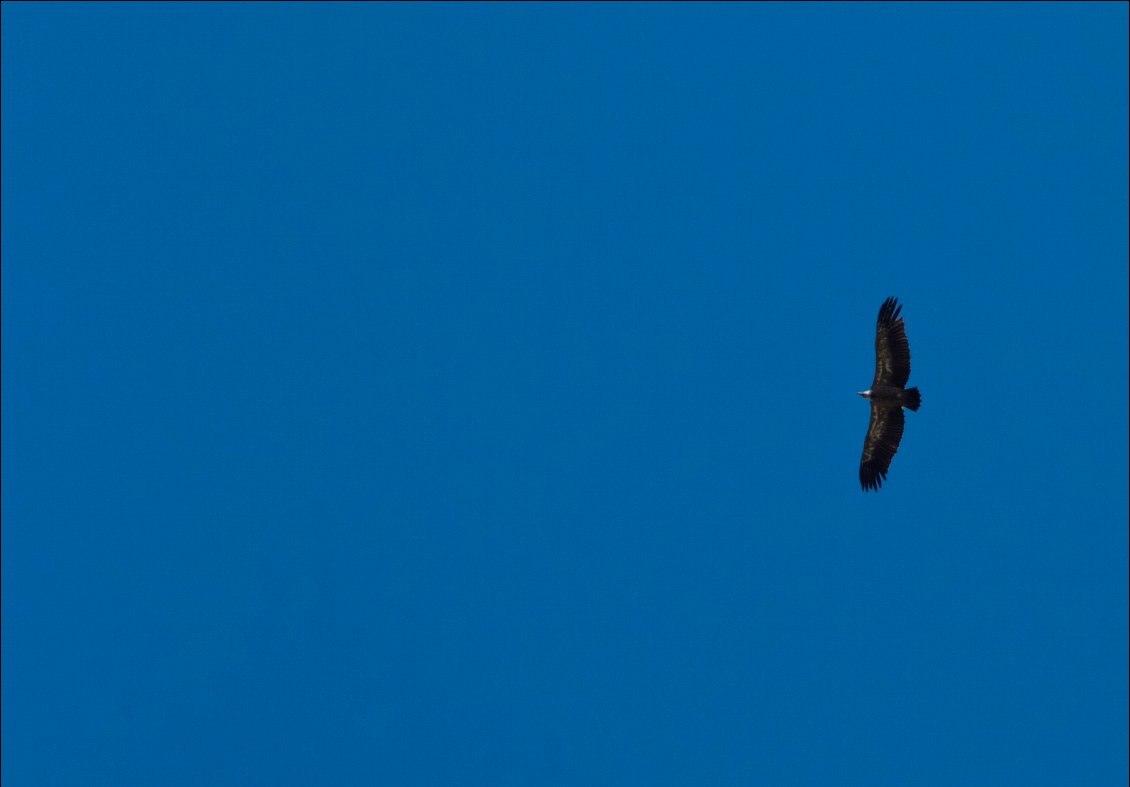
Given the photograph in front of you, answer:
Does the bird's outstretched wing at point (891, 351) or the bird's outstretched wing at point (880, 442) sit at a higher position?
the bird's outstretched wing at point (891, 351)

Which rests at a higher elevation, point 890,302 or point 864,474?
point 890,302

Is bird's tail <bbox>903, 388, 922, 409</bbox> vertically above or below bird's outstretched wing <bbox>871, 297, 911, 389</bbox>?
below

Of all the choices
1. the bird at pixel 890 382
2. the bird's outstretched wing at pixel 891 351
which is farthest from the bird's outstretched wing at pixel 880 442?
the bird's outstretched wing at pixel 891 351

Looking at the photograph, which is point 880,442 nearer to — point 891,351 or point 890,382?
point 890,382

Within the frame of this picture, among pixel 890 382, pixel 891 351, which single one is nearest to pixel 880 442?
pixel 890 382

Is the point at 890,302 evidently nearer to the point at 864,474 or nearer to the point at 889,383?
the point at 889,383

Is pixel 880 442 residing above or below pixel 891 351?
below

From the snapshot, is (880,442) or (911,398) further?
(880,442)

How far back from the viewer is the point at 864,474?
84.7 feet

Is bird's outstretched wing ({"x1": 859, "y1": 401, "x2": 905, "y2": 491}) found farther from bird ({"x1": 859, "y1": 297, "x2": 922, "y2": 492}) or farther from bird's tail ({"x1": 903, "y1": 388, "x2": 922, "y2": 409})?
bird's tail ({"x1": 903, "y1": 388, "x2": 922, "y2": 409})

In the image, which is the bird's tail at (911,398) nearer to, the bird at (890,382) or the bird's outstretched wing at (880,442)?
the bird at (890,382)

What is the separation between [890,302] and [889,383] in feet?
6.23

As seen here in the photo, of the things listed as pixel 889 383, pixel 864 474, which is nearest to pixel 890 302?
pixel 889 383

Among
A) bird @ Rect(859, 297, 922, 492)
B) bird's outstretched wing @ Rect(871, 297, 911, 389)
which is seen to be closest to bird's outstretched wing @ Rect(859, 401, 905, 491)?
bird @ Rect(859, 297, 922, 492)
